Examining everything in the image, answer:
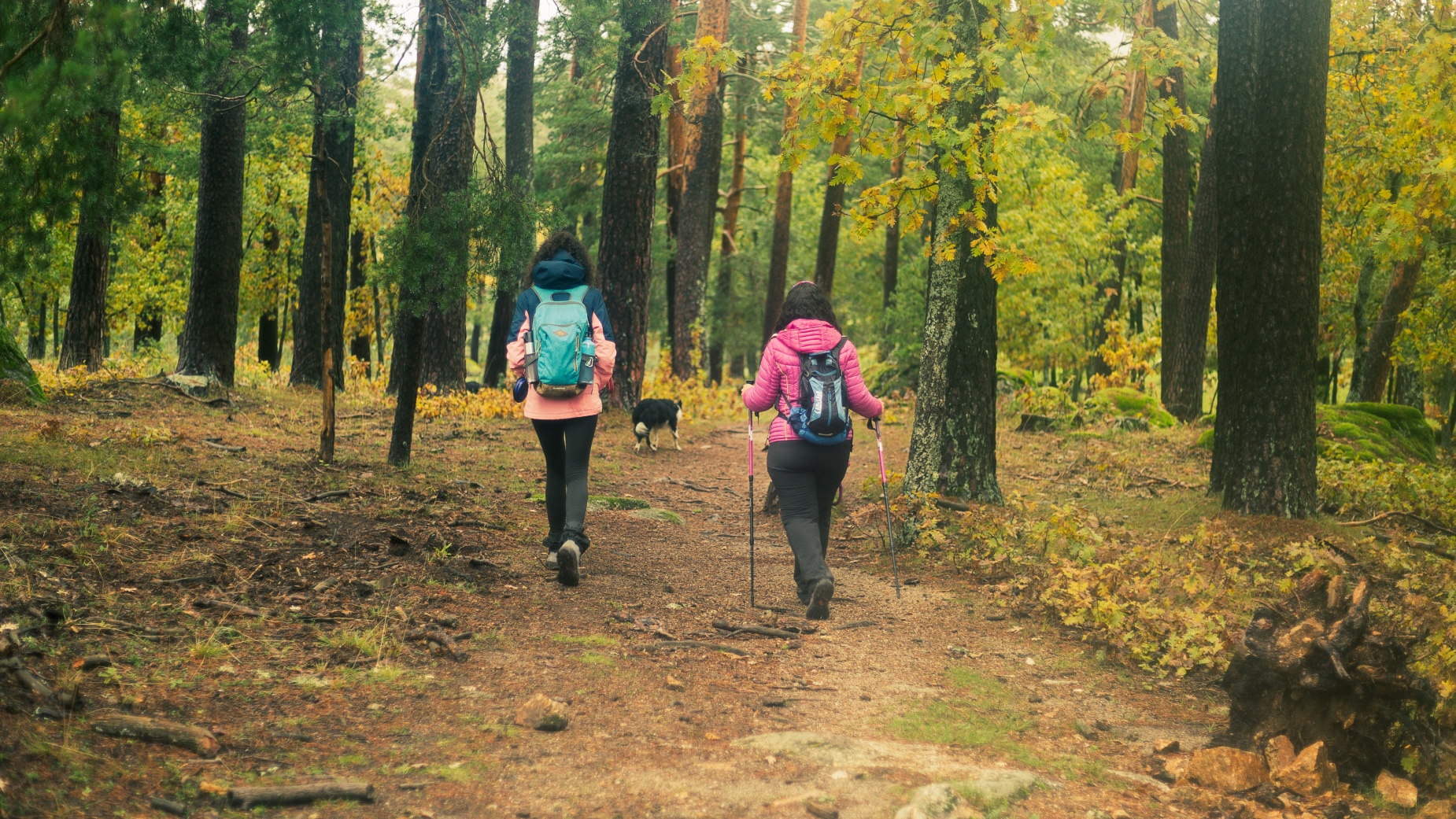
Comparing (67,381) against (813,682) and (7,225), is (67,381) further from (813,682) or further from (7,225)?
(813,682)

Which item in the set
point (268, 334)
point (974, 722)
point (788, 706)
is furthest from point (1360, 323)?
point (268, 334)

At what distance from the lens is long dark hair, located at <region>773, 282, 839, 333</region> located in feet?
21.3

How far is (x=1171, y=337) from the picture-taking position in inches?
706

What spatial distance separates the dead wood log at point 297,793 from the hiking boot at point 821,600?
341 cm

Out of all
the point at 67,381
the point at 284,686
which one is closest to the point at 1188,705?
the point at 284,686

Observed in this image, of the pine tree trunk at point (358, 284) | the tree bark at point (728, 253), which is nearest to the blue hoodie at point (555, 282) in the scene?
the pine tree trunk at point (358, 284)

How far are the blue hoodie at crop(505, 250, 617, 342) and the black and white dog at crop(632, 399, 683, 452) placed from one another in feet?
23.5

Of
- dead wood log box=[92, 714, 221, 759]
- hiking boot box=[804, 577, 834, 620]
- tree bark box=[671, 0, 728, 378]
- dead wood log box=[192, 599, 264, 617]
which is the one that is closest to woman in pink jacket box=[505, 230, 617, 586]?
hiking boot box=[804, 577, 834, 620]

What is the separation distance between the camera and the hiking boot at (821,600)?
6254 mm

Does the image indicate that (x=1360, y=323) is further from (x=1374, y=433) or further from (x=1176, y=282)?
(x=1374, y=433)

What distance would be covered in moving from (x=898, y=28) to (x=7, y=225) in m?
6.19

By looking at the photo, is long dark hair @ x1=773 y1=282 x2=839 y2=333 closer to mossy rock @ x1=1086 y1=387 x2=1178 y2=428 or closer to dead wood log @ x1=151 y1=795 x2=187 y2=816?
dead wood log @ x1=151 y1=795 x2=187 y2=816

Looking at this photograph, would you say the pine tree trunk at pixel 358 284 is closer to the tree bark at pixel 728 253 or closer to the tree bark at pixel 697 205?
the tree bark at pixel 697 205

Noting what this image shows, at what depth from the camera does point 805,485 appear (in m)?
6.45
